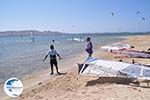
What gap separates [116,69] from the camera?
11.4 metres

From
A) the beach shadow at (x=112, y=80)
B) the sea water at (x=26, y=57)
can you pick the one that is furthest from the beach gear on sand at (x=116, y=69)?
the sea water at (x=26, y=57)

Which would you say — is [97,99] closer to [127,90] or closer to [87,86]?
[127,90]

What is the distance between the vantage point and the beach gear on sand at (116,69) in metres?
10.7

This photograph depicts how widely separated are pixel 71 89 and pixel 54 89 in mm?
761

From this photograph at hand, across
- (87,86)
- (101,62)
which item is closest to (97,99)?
(87,86)

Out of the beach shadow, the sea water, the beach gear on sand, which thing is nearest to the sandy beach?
the beach shadow

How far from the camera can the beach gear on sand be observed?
1073 cm

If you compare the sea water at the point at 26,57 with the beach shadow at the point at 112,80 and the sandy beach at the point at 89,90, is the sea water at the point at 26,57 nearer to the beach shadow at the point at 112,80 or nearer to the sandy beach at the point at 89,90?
the sandy beach at the point at 89,90

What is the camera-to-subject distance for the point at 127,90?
9.59 meters

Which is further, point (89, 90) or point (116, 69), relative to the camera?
point (116, 69)

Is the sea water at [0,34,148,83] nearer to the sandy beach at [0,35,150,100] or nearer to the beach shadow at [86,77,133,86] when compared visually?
the sandy beach at [0,35,150,100]

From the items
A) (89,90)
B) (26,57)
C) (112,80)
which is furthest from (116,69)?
(26,57)

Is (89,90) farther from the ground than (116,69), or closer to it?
closer to it

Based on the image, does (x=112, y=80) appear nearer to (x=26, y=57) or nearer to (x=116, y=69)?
(x=116, y=69)
